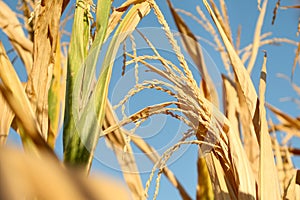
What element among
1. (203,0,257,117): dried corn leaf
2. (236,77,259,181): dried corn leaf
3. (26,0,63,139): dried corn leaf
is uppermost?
(26,0,63,139): dried corn leaf

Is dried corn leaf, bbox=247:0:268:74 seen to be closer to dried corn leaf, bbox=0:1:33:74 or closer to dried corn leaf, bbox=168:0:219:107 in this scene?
dried corn leaf, bbox=168:0:219:107

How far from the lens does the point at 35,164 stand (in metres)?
0.05

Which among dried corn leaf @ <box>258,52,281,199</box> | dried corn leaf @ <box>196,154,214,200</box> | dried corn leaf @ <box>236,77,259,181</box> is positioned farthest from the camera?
dried corn leaf @ <box>196,154,214,200</box>

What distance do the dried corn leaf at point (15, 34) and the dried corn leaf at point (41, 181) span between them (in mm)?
760

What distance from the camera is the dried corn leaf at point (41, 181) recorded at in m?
0.05

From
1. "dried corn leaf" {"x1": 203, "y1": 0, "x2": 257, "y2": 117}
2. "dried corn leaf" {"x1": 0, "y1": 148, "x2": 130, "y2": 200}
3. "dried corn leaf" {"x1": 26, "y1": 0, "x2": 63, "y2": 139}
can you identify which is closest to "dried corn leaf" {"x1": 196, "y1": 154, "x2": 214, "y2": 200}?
"dried corn leaf" {"x1": 203, "y1": 0, "x2": 257, "y2": 117}

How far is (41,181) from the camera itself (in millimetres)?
49

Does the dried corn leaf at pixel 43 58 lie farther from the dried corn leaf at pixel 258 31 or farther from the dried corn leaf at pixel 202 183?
the dried corn leaf at pixel 258 31

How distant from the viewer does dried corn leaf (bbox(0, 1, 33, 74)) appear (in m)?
0.77

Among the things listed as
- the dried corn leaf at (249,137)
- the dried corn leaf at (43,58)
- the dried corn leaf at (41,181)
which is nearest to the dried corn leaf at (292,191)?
the dried corn leaf at (249,137)

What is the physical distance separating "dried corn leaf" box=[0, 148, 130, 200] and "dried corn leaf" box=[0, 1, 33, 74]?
76 cm

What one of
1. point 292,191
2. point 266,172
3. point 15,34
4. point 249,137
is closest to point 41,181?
point 266,172

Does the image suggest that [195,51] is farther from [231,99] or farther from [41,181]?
[41,181]

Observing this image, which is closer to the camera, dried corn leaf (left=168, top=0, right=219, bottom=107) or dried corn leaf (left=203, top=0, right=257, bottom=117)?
dried corn leaf (left=203, top=0, right=257, bottom=117)
